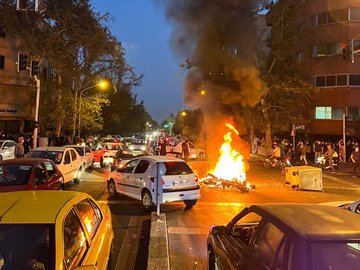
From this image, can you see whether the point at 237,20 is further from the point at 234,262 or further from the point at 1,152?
the point at 234,262

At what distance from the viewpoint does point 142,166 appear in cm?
1146

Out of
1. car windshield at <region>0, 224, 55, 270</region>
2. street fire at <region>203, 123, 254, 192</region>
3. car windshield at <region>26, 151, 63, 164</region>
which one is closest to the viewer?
car windshield at <region>0, 224, 55, 270</region>

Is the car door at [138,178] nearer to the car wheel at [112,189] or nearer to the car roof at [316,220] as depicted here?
the car wheel at [112,189]

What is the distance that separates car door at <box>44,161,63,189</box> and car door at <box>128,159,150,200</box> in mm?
1940

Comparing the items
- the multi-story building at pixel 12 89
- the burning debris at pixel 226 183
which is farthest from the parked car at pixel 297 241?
the multi-story building at pixel 12 89

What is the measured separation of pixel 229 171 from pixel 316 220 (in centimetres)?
1381

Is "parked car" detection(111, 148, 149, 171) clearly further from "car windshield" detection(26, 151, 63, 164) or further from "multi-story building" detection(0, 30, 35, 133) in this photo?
"multi-story building" detection(0, 30, 35, 133)

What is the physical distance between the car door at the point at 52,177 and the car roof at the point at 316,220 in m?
6.91

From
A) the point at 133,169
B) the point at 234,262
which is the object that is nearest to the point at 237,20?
the point at 133,169

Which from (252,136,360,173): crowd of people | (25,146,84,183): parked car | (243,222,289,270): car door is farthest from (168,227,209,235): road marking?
(252,136,360,173): crowd of people

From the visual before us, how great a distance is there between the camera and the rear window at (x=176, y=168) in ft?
35.8

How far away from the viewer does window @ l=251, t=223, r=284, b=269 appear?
11.5 feet

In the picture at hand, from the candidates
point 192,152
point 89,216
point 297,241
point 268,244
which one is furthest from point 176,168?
point 192,152

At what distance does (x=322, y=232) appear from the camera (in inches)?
132
